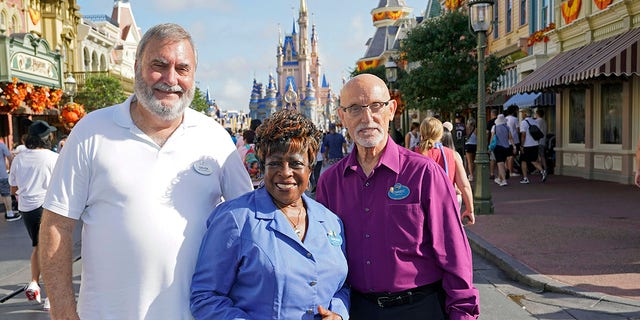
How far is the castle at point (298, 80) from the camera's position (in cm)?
14088

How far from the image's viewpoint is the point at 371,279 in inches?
106

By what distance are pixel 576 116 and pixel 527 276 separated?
13408 mm

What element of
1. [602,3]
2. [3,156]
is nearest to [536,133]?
[602,3]

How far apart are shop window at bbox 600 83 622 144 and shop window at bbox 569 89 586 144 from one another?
1.27 m

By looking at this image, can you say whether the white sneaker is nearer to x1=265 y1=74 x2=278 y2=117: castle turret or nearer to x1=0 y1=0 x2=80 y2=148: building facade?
x1=0 y1=0 x2=80 y2=148: building facade

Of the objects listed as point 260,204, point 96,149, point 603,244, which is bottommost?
point 603,244

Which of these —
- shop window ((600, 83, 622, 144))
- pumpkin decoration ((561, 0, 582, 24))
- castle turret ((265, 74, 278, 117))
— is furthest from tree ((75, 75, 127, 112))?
castle turret ((265, 74, 278, 117))

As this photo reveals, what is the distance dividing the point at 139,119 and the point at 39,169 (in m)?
4.90

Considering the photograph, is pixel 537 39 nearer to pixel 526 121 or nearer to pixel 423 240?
pixel 526 121

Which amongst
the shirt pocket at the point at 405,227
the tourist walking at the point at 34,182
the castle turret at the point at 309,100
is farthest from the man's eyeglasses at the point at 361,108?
the castle turret at the point at 309,100

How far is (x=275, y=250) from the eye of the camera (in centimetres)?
231

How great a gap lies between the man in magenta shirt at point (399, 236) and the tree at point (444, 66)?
19237mm

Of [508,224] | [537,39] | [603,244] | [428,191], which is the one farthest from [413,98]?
[428,191]

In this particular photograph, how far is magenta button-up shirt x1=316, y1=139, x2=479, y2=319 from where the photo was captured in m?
2.67
